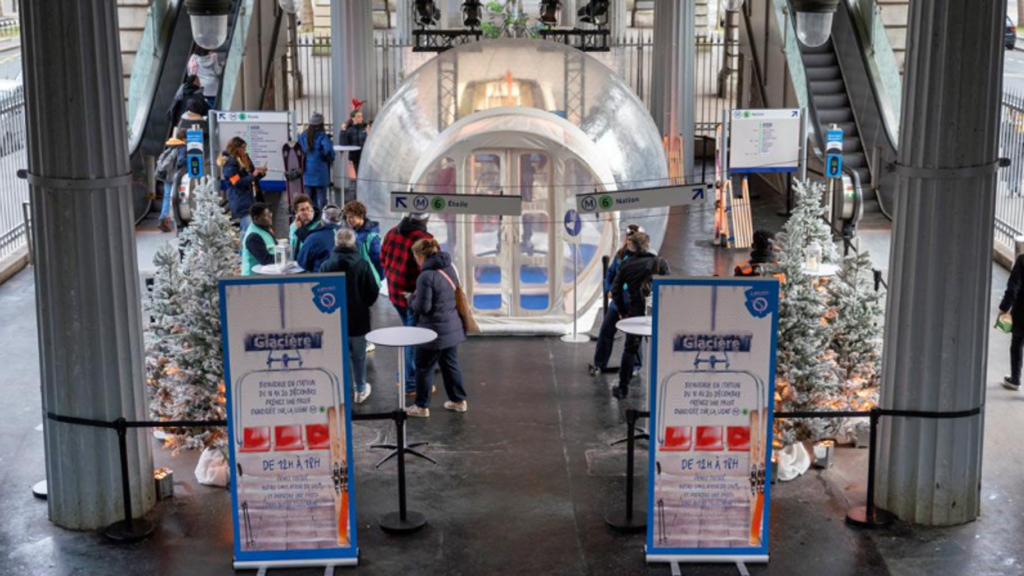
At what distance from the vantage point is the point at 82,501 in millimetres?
10609

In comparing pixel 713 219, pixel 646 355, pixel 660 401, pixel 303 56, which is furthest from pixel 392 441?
pixel 303 56

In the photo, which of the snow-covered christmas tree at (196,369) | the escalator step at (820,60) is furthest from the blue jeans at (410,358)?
the escalator step at (820,60)

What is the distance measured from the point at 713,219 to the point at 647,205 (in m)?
8.85

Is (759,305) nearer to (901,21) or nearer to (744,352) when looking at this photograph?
(744,352)

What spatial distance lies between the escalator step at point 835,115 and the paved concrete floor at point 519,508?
11.0 m

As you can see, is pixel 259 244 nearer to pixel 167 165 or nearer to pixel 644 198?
pixel 644 198

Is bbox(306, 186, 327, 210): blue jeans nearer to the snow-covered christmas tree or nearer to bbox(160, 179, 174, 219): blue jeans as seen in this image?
bbox(160, 179, 174, 219): blue jeans

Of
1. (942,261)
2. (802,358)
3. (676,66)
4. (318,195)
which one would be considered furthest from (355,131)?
(942,261)

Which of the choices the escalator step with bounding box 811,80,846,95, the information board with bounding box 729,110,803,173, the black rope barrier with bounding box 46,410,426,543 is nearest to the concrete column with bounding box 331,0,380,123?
the information board with bounding box 729,110,803,173

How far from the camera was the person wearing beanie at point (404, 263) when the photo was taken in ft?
45.1

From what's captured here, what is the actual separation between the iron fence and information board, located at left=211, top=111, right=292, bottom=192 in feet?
32.1

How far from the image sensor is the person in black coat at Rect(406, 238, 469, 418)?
1270 centimetres

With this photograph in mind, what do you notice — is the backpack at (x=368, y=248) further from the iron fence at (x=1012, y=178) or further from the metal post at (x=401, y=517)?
the iron fence at (x=1012, y=178)

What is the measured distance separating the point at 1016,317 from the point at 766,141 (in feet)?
24.2
